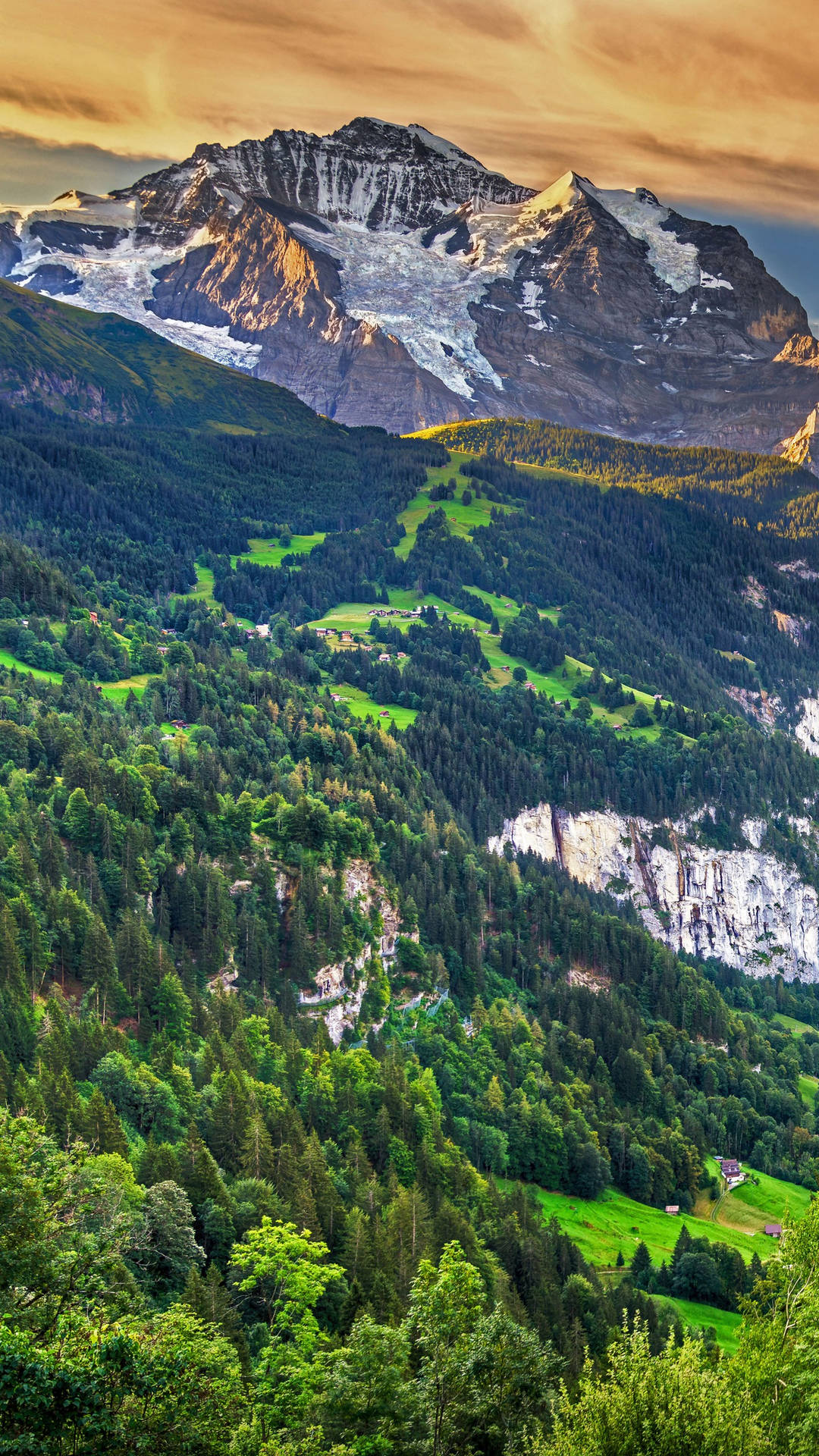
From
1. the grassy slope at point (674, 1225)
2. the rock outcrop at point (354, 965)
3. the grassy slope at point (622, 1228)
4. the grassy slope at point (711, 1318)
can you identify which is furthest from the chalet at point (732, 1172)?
the rock outcrop at point (354, 965)

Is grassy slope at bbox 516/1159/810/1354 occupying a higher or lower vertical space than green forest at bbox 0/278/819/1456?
lower

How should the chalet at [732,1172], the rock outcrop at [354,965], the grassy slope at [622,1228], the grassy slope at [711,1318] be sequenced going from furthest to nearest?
the chalet at [732,1172]
the rock outcrop at [354,965]
the grassy slope at [622,1228]
the grassy slope at [711,1318]

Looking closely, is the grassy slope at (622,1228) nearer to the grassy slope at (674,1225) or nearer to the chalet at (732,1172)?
the grassy slope at (674,1225)

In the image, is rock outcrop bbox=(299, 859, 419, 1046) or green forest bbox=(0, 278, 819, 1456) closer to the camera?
green forest bbox=(0, 278, 819, 1456)

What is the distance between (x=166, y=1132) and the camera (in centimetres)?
9225

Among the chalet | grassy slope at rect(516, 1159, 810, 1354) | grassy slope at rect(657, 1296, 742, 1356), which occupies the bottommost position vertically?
the chalet

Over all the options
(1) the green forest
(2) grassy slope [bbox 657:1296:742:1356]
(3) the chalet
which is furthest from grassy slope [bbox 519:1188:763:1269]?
(3) the chalet

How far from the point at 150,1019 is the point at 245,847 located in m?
41.4

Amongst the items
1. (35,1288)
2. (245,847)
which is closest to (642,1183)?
(245,847)

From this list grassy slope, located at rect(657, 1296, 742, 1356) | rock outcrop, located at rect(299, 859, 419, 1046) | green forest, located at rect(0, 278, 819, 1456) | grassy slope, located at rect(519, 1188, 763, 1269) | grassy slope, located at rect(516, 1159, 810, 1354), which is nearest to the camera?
green forest, located at rect(0, 278, 819, 1456)

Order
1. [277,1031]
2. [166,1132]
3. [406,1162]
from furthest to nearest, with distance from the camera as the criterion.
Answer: [277,1031] → [406,1162] → [166,1132]

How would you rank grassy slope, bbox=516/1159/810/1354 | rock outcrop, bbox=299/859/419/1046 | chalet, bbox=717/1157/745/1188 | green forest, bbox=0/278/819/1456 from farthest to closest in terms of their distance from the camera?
1. chalet, bbox=717/1157/745/1188
2. rock outcrop, bbox=299/859/419/1046
3. grassy slope, bbox=516/1159/810/1354
4. green forest, bbox=0/278/819/1456

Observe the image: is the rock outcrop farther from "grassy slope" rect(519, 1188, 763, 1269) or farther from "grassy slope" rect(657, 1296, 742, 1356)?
"grassy slope" rect(657, 1296, 742, 1356)

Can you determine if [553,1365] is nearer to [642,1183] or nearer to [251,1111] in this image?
[251,1111]
